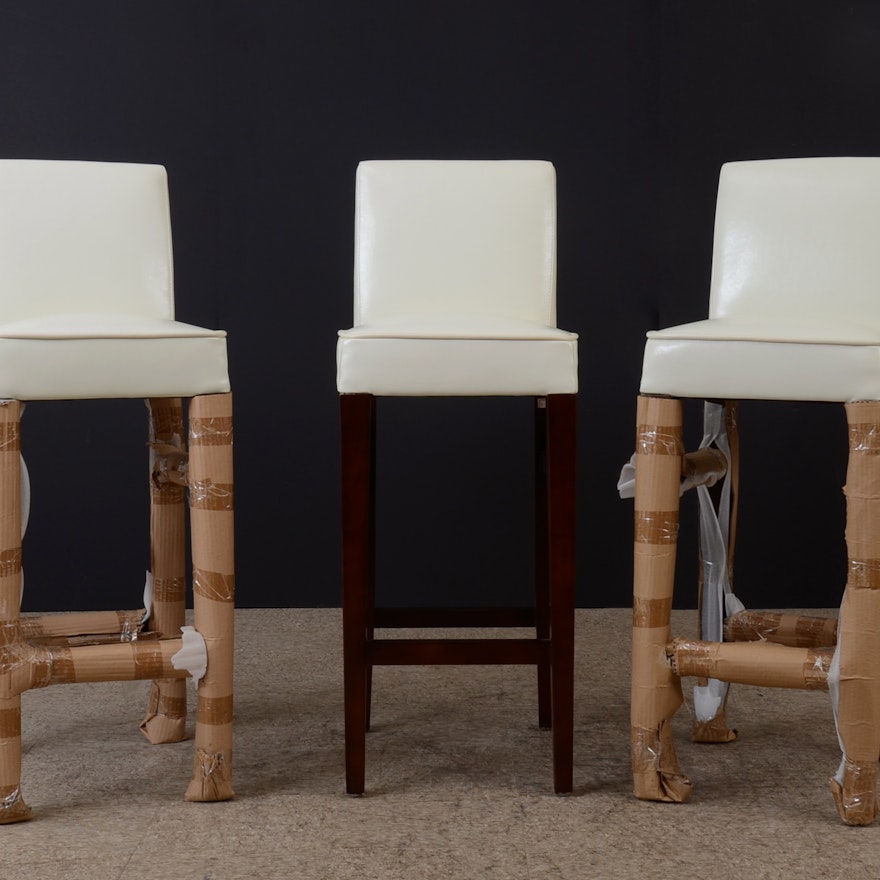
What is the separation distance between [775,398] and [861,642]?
13.4 inches

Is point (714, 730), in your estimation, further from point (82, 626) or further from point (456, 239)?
point (82, 626)

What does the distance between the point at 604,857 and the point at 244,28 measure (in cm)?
196

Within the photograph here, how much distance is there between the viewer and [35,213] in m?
1.68

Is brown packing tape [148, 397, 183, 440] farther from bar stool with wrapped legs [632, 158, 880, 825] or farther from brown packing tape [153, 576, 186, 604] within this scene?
bar stool with wrapped legs [632, 158, 880, 825]

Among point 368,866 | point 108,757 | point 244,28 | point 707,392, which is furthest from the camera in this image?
point 244,28

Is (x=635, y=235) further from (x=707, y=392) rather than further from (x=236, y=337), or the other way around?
(x=707, y=392)

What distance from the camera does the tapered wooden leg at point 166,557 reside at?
1.85 m

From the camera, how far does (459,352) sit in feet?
5.07

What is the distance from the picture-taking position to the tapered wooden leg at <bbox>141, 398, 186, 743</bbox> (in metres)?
1.85

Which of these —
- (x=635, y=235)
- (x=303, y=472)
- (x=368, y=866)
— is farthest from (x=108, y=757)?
(x=635, y=235)

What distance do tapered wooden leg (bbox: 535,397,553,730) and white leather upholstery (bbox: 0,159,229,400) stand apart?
568 mm

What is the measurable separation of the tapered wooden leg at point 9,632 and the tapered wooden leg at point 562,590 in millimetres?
725

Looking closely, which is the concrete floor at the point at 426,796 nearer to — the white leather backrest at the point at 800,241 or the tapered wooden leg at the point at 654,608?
the tapered wooden leg at the point at 654,608

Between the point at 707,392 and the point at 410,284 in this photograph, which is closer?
the point at 707,392
